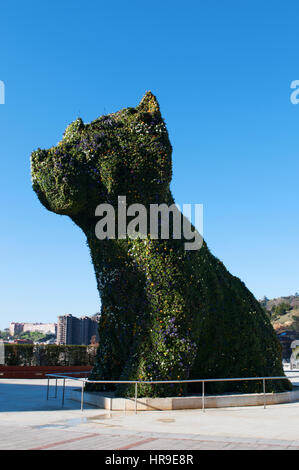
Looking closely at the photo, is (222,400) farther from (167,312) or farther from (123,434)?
(123,434)

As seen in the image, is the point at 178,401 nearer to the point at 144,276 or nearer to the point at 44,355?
the point at 144,276

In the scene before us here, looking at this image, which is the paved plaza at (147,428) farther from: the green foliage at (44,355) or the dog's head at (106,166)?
the green foliage at (44,355)

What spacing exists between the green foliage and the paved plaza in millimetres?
12963

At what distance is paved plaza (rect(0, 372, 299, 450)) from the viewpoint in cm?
654

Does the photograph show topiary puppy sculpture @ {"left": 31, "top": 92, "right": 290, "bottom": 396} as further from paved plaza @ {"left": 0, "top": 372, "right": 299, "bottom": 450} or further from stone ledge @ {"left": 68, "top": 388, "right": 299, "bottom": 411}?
paved plaza @ {"left": 0, "top": 372, "right": 299, "bottom": 450}

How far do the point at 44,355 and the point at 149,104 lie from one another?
17.0 m

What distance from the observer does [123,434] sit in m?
7.41


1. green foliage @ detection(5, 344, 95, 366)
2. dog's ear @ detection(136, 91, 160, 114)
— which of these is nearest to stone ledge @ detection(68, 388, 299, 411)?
dog's ear @ detection(136, 91, 160, 114)

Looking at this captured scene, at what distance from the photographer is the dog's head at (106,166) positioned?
10.9m

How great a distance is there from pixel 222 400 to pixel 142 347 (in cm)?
232

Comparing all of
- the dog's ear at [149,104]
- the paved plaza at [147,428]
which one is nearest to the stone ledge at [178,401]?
the paved plaza at [147,428]

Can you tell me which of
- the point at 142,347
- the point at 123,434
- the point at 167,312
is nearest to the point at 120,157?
the point at 167,312

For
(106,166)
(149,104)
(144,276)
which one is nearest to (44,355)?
(144,276)

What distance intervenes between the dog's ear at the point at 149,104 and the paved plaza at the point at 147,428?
7.19 metres
